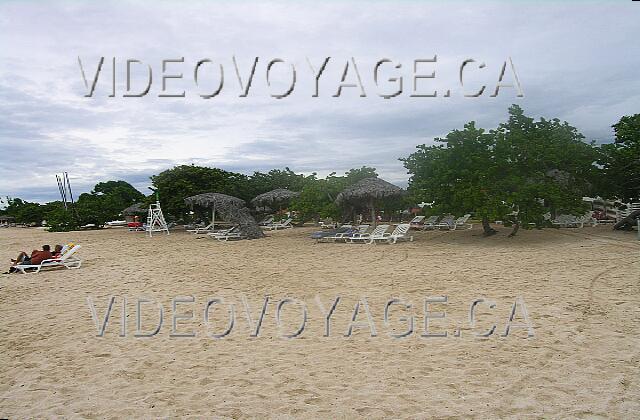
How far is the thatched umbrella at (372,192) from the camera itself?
18.2 m

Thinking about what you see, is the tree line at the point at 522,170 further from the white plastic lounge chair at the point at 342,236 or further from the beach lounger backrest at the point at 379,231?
the white plastic lounge chair at the point at 342,236

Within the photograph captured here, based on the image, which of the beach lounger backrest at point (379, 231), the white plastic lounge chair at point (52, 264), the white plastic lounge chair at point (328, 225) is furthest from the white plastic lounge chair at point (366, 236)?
the white plastic lounge chair at point (52, 264)

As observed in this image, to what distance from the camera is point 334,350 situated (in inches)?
195

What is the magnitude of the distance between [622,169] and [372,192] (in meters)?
9.39

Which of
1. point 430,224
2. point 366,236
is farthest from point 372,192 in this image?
point 430,224

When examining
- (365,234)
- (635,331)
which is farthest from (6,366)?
(365,234)

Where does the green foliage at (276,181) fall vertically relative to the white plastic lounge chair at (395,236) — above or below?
above

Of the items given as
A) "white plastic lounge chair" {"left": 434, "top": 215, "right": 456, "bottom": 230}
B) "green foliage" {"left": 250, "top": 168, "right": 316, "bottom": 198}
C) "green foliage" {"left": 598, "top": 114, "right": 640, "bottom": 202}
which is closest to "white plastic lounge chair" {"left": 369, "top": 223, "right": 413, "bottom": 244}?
"white plastic lounge chair" {"left": 434, "top": 215, "right": 456, "bottom": 230}

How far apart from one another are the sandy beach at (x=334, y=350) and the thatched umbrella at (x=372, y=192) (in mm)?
8622

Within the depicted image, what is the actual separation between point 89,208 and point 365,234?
1087 inches

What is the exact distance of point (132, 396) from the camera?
3.91 meters

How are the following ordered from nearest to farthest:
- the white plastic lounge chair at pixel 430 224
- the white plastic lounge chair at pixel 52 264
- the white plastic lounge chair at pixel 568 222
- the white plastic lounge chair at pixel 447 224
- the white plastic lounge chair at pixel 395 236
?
the white plastic lounge chair at pixel 52 264
the white plastic lounge chair at pixel 395 236
the white plastic lounge chair at pixel 568 222
the white plastic lounge chair at pixel 447 224
the white plastic lounge chair at pixel 430 224

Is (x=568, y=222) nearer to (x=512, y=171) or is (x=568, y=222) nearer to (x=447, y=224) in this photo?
(x=447, y=224)

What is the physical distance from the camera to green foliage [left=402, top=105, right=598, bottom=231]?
1415 cm
